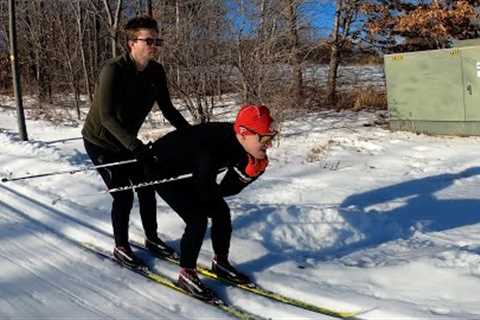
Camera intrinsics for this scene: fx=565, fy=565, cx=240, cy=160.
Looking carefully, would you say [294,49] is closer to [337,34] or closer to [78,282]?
[337,34]

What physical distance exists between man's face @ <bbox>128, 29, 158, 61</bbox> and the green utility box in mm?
8308

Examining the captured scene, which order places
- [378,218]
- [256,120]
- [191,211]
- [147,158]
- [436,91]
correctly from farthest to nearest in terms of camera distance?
[436,91] < [378,218] < [147,158] < [191,211] < [256,120]

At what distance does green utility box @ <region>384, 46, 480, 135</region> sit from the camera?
10781mm

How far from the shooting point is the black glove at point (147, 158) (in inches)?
153

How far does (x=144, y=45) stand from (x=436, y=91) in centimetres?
869

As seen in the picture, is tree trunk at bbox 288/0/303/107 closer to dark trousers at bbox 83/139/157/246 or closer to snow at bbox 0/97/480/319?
snow at bbox 0/97/480/319

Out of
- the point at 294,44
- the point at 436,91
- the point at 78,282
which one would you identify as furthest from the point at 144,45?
the point at 436,91

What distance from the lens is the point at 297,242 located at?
511cm

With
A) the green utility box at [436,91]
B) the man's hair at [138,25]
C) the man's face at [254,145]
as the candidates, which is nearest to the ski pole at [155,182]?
the man's face at [254,145]

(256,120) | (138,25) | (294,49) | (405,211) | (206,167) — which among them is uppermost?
(294,49)

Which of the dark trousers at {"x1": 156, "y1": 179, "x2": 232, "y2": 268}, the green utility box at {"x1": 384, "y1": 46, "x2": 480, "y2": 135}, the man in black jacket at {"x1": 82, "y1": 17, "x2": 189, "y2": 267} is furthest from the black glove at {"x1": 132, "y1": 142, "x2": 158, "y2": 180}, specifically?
the green utility box at {"x1": 384, "y1": 46, "x2": 480, "y2": 135}

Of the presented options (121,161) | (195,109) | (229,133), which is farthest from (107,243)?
(195,109)

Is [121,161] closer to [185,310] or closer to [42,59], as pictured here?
[185,310]

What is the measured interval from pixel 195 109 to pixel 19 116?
375 cm
